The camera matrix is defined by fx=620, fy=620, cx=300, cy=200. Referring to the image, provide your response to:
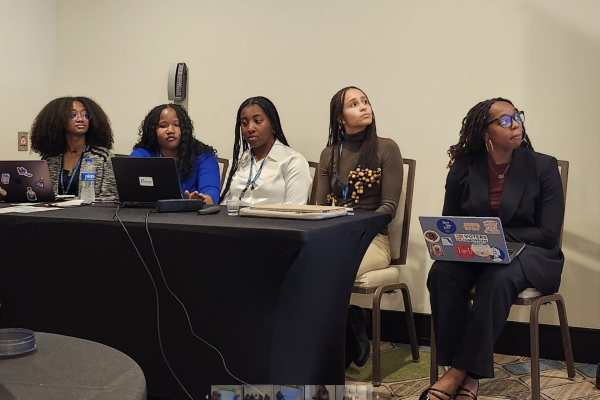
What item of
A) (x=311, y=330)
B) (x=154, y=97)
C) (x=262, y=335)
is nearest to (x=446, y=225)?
(x=311, y=330)

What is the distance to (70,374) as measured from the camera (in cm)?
69

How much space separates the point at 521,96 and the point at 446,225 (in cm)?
107

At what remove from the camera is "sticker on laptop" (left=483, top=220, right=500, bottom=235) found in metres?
1.99

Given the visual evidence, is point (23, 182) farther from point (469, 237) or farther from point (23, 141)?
point (469, 237)

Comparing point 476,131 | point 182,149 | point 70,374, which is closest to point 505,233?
point 476,131

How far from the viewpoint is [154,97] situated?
143 inches

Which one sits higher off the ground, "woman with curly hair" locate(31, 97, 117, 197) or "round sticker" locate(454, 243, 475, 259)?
"woman with curly hair" locate(31, 97, 117, 197)

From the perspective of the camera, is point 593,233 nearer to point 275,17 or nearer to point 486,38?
point 486,38

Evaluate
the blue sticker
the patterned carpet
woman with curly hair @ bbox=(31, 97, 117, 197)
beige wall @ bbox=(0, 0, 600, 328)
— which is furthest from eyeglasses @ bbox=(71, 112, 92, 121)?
the blue sticker

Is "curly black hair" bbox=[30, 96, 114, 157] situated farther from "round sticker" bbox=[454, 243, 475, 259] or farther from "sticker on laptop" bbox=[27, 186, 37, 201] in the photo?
"round sticker" bbox=[454, 243, 475, 259]

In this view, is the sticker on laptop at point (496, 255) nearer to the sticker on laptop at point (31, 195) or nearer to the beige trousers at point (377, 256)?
the beige trousers at point (377, 256)

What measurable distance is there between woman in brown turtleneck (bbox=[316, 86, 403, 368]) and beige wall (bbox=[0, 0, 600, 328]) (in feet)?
1.09

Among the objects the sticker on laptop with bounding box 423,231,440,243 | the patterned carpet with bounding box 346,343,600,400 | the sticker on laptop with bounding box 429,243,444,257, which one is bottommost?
the patterned carpet with bounding box 346,343,600,400

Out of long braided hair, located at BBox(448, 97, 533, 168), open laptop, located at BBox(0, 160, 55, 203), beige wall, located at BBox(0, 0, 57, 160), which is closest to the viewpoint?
open laptop, located at BBox(0, 160, 55, 203)
